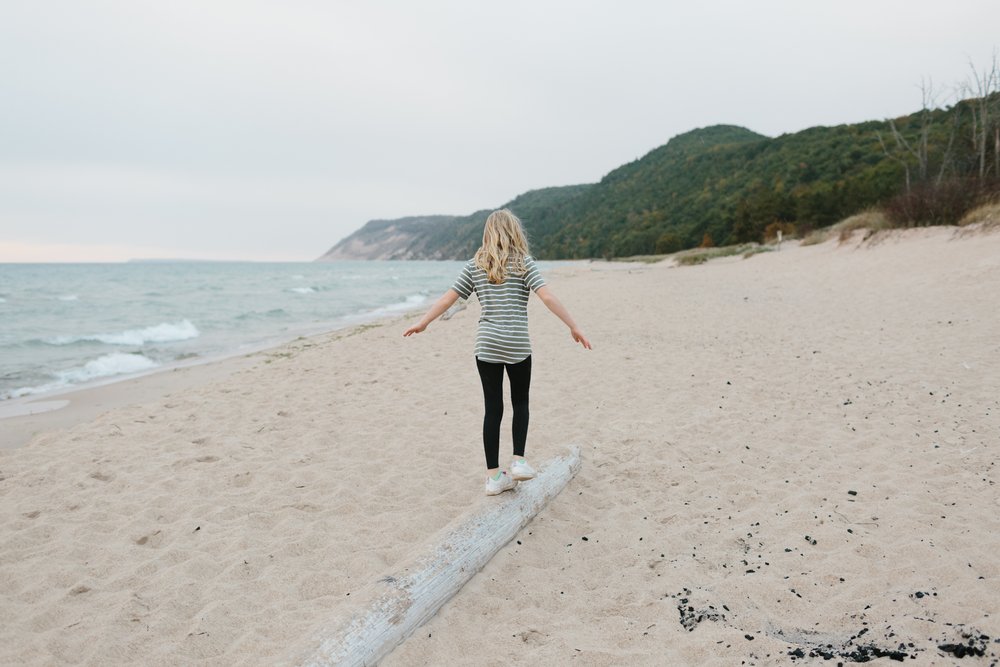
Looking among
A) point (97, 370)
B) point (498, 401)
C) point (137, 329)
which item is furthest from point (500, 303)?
point (137, 329)

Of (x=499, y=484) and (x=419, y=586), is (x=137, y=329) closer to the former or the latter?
(x=499, y=484)

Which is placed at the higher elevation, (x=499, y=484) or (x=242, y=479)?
(x=499, y=484)

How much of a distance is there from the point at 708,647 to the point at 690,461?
8.22 feet

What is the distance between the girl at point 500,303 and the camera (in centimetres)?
388

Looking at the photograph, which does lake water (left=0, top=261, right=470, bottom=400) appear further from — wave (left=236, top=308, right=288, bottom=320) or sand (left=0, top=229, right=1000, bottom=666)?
sand (left=0, top=229, right=1000, bottom=666)

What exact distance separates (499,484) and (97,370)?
436 inches

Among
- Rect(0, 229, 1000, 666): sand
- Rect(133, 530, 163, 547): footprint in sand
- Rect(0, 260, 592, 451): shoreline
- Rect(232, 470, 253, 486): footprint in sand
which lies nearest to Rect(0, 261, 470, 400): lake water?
Rect(0, 260, 592, 451): shoreline

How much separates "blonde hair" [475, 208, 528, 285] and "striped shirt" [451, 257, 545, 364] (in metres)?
0.04

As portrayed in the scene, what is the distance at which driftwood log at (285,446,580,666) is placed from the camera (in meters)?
2.53

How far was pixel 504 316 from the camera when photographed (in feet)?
12.7

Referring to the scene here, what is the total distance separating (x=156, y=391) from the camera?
358 inches

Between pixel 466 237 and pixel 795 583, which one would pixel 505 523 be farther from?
pixel 466 237

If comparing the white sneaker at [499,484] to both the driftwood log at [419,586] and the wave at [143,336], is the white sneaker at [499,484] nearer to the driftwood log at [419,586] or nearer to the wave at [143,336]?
the driftwood log at [419,586]

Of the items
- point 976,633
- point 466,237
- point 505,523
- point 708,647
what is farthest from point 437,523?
point 466,237
